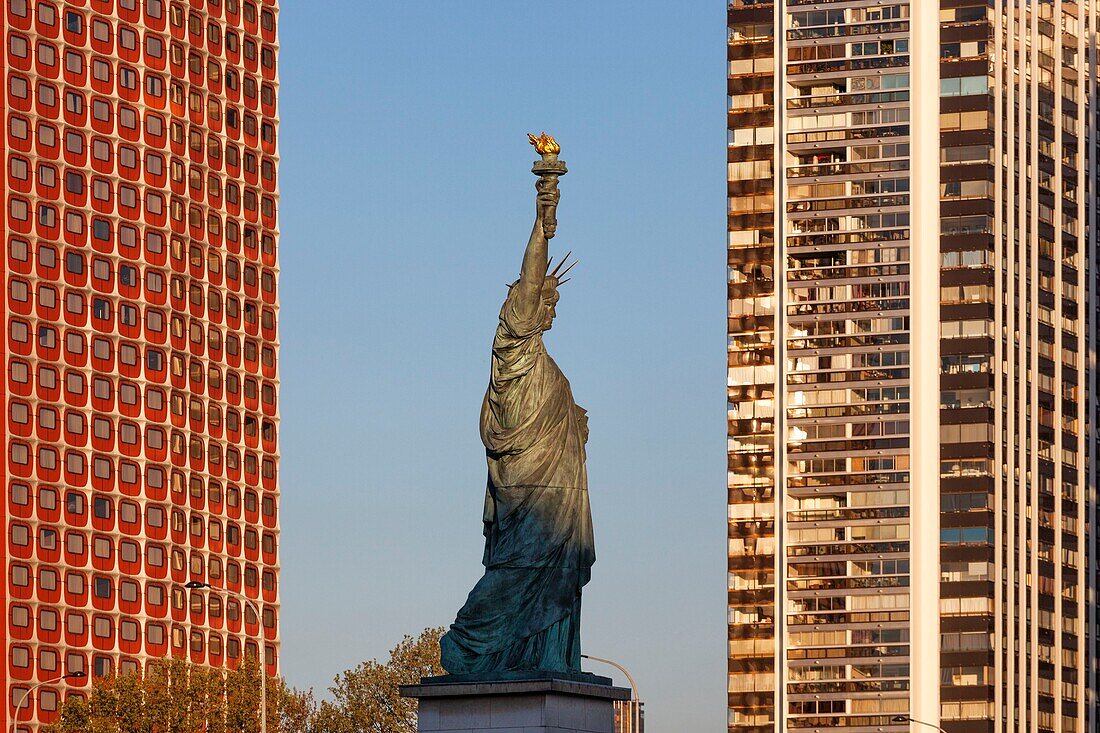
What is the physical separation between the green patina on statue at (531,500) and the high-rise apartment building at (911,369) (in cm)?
11617

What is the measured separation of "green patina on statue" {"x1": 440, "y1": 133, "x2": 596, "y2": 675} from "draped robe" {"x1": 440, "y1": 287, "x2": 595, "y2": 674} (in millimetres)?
19

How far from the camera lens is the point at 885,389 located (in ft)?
569

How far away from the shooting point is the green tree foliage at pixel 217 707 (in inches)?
4225

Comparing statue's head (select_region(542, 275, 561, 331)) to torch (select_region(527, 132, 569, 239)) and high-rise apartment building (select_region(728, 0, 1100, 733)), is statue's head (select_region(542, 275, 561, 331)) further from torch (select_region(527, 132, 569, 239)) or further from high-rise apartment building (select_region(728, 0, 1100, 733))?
high-rise apartment building (select_region(728, 0, 1100, 733))

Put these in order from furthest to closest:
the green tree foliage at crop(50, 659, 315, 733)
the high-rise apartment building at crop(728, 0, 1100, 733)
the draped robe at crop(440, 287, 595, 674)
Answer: the high-rise apartment building at crop(728, 0, 1100, 733), the green tree foliage at crop(50, 659, 315, 733), the draped robe at crop(440, 287, 595, 674)

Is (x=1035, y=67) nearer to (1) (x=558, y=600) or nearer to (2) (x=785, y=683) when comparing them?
(2) (x=785, y=683)

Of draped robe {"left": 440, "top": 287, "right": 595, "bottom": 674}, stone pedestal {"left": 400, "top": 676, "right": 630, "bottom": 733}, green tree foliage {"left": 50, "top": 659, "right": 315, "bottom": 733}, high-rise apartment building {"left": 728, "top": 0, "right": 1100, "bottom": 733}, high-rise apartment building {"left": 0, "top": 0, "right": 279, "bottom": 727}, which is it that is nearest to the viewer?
stone pedestal {"left": 400, "top": 676, "right": 630, "bottom": 733}

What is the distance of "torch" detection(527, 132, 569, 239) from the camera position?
176ft

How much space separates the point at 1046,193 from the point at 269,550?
175 ft

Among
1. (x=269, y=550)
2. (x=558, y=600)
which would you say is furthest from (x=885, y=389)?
(x=558, y=600)

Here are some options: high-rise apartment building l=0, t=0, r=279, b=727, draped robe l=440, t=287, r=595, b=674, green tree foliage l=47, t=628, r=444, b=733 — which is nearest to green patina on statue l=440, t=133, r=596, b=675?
draped robe l=440, t=287, r=595, b=674

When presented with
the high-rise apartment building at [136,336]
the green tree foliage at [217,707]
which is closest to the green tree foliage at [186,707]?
the green tree foliage at [217,707]

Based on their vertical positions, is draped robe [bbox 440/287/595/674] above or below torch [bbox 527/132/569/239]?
below

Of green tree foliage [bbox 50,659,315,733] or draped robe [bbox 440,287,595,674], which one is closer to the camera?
draped robe [bbox 440,287,595,674]
